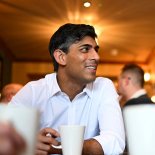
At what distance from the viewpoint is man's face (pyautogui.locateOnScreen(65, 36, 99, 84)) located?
56.8 inches

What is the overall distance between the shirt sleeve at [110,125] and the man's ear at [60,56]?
313 millimetres

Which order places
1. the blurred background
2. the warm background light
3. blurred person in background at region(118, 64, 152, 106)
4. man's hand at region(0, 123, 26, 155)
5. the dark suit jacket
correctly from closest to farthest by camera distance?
man's hand at region(0, 123, 26, 155), the dark suit jacket, blurred person in background at region(118, 64, 152, 106), the blurred background, the warm background light

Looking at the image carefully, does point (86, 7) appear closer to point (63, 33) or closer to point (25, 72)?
point (63, 33)

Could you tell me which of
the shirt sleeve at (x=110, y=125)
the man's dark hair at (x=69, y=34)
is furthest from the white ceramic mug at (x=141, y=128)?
the man's dark hair at (x=69, y=34)

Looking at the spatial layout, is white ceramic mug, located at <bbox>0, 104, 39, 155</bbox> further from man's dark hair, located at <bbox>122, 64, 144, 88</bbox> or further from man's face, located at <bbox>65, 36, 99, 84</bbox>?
man's dark hair, located at <bbox>122, 64, 144, 88</bbox>

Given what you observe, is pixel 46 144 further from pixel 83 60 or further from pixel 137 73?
pixel 137 73

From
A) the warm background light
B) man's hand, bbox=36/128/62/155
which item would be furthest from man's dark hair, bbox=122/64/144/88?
the warm background light

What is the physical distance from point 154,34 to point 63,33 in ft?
11.7

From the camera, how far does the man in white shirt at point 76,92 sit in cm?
127

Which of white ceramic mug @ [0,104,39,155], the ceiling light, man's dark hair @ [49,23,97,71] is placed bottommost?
white ceramic mug @ [0,104,39,155]

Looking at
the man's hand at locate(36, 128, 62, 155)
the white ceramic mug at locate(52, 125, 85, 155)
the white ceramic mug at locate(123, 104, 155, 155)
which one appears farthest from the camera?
the man's hand at locate(36, 128, 62, 155)

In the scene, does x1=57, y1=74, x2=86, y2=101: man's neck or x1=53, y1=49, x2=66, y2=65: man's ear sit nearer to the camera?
x1=57, y1=74, x2=86, y2=101: man's neck

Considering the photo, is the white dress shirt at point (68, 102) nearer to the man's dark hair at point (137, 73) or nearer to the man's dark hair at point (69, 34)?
the man's dark hair at point (69, 34)

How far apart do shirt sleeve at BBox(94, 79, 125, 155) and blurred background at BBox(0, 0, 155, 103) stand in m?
2.45
